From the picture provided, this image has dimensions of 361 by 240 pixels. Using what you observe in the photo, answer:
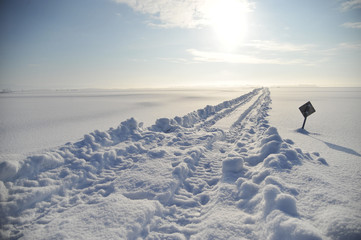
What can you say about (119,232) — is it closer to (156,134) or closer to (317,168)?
(317,168)

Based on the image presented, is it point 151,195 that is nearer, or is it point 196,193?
point 151,195

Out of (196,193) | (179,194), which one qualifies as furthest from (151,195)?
(196,193)

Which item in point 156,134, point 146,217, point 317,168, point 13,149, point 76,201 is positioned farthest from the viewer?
point 156,134

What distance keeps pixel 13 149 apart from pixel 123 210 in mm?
4460

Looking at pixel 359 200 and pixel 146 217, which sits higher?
pixel 359 200

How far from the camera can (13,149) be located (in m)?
4.85

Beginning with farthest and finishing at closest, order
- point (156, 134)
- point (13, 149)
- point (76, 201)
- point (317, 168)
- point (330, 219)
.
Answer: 1. point (156, 134)
2. point (13, 149)
3. point (317, 168)
4. point (76, 201)
5. point (330, 219)

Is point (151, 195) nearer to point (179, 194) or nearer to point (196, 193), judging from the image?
point (179, 194)

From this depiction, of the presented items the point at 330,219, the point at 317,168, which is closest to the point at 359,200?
the point at 330,219

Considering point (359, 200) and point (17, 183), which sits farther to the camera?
point (17, 183)

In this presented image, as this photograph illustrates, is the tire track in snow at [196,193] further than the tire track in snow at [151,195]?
Yes

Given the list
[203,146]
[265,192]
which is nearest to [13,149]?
[203,146]

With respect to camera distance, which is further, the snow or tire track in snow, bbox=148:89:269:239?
tire track in snow, bbox=148:89:269:239

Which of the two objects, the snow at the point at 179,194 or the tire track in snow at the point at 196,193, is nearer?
the snow at the point at 179,194
